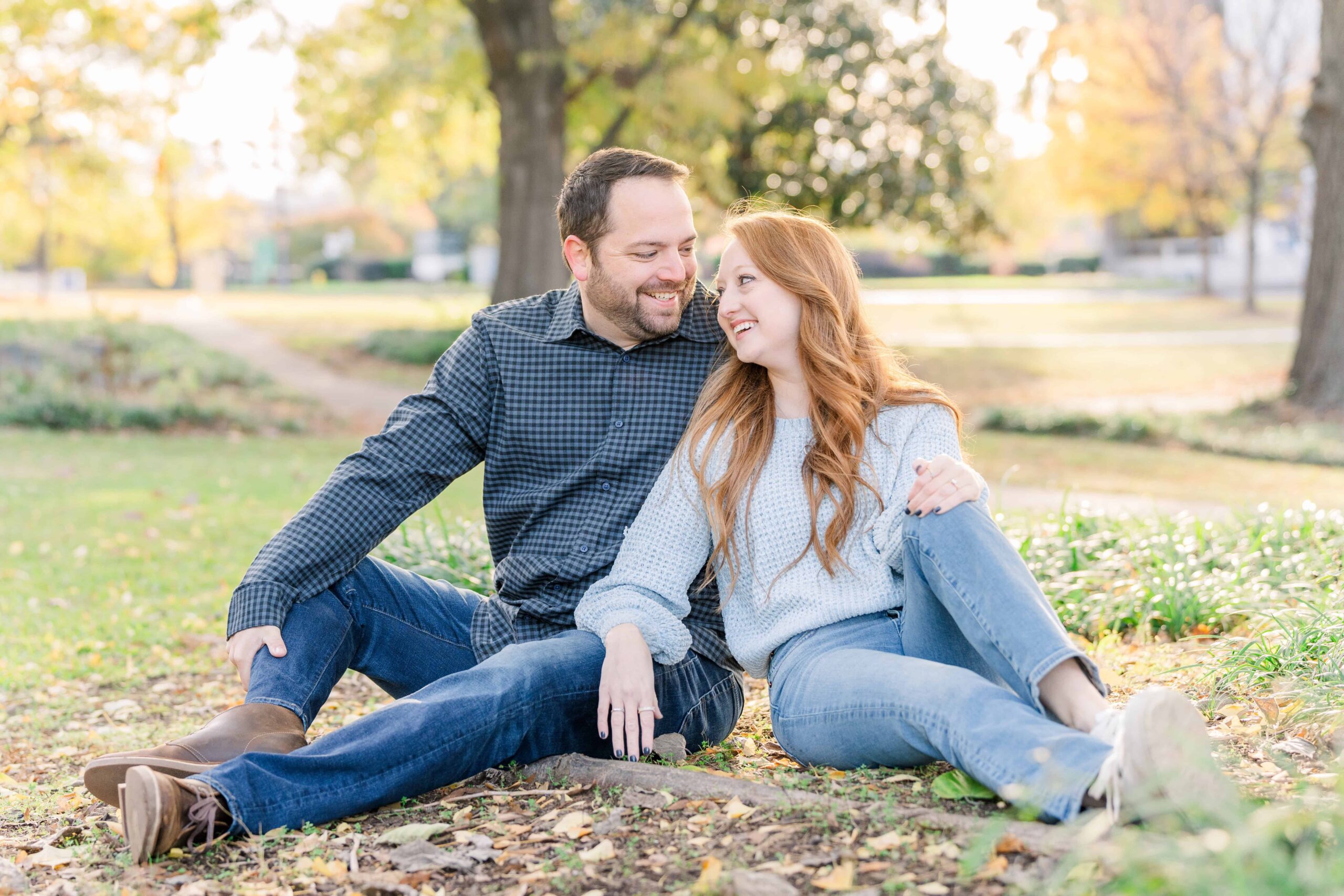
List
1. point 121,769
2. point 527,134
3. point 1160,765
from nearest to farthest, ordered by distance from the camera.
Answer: point 1160,765, point 121,769, point 527,134

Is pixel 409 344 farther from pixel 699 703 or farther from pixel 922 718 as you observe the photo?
pixel 922 718

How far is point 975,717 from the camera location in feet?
7.89

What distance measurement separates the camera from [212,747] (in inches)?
108

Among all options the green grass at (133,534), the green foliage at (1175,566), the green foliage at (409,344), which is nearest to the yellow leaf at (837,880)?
the green foliage at (1175,566)

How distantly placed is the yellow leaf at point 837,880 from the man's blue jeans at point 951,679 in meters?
0.32

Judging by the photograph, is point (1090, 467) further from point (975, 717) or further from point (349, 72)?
point (349, 72)

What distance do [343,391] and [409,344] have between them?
254cm

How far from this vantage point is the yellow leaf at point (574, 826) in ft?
8.47

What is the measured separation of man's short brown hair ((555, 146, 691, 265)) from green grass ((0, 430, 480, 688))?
100 inches

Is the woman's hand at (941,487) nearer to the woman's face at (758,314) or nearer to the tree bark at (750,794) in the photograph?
the woman's face at (758,314)

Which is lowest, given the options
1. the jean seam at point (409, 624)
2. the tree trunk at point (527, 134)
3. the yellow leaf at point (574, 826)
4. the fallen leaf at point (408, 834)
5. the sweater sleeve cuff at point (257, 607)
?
the fallen leaf at point (408, 834)

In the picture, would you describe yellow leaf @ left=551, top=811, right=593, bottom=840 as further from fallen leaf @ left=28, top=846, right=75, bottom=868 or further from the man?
fallen leaf @ left=28, top=846, right=75, bottom=868

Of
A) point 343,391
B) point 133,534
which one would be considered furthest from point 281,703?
point 343,391

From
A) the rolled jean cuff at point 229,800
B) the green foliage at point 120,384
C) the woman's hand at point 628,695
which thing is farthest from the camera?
the green foliage at point 120,384
